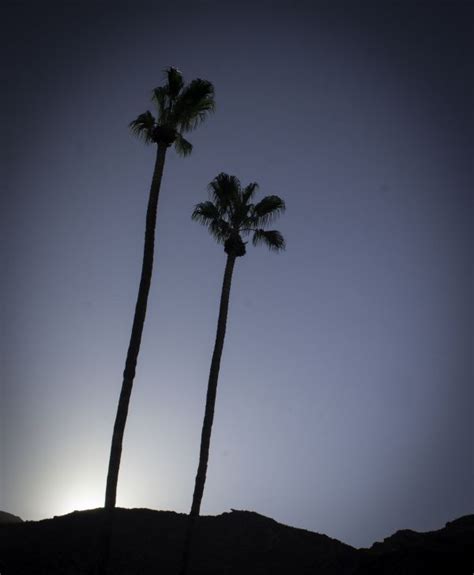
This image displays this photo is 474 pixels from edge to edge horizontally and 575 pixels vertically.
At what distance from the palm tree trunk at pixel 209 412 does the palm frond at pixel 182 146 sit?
4.65 metres

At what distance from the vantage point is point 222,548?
932 inches

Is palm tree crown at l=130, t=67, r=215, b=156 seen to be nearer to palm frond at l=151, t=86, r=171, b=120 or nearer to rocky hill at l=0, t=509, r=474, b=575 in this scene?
palm frond at l=151, t=86, r=171, b=120

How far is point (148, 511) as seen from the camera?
1046 inches

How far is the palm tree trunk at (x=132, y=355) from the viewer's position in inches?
531

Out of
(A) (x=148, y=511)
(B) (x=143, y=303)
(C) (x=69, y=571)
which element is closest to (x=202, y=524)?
(A) (x=148, y=511)

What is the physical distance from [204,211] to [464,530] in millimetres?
17466

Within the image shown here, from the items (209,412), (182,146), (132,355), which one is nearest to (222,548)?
(209,412)

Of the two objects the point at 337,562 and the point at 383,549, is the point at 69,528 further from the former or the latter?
the point at 383,549

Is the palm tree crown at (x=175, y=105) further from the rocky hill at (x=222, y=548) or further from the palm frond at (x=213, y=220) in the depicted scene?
the rocky hill at (x=222, y=548)

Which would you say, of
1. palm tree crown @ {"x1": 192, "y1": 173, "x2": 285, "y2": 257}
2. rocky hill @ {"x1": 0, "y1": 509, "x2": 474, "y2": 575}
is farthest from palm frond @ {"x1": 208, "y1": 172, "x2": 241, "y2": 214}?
rocky hill @ {"x1": 0, "y1": 509, "x2": 474, "y2": 575}

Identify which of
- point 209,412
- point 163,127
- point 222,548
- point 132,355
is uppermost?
point 163,127

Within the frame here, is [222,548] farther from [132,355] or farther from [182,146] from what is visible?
[182,146]

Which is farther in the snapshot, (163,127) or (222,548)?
(222,548)

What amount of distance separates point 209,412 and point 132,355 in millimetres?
4645
